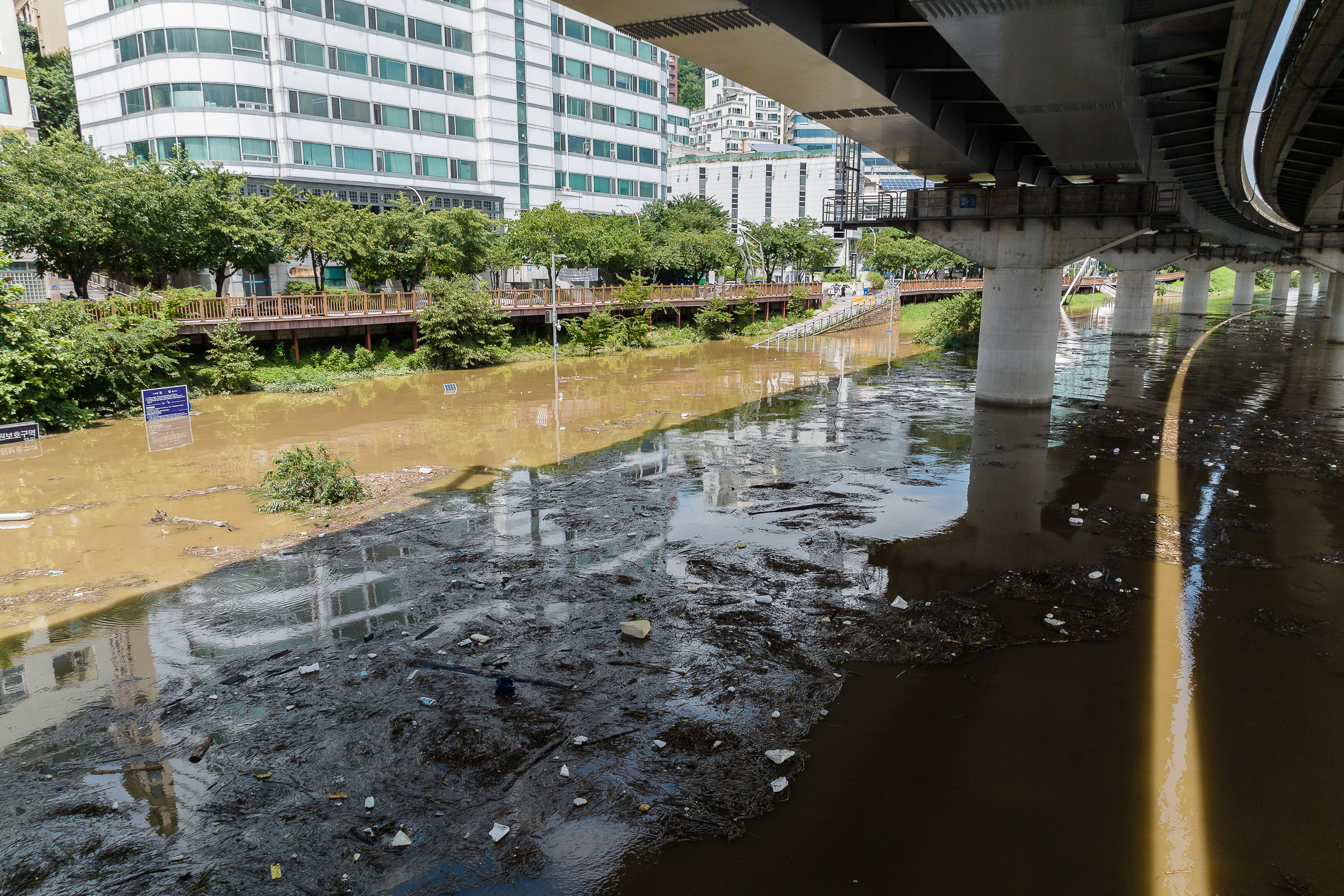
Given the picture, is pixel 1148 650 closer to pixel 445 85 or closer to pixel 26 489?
pixel 26 489

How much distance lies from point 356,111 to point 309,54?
3427 mm

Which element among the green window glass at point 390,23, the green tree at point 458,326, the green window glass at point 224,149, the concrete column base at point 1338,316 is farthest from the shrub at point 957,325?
the green window glass at point 224,149

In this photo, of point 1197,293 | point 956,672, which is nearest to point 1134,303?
point 1197,293

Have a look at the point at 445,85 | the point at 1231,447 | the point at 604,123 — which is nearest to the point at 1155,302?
the point at 604,123

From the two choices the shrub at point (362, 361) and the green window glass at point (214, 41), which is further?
the green window glass at point (214, 41)

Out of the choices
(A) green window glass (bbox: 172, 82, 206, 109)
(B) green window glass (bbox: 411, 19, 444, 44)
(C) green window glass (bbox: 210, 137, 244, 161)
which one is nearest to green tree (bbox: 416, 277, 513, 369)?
(C) green window glass (bbox: 210, 137, 244, 161)

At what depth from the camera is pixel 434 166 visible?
50.4 m

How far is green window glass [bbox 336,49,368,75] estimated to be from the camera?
149 feet

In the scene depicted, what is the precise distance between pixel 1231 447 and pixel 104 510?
929 inches

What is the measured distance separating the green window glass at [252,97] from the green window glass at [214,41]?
1724 millimetres

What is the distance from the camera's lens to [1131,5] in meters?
10.1

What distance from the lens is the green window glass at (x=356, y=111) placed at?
4563 cm

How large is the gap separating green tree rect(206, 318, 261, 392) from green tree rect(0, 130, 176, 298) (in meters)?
3.63

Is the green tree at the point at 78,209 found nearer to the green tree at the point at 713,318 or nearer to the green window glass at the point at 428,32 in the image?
the green window glass at the point at 428,32
